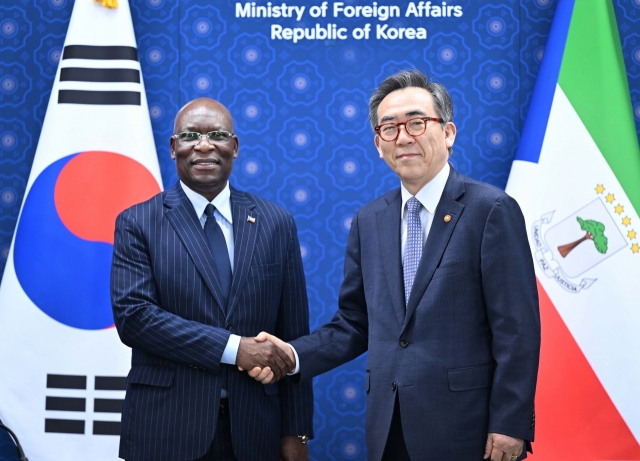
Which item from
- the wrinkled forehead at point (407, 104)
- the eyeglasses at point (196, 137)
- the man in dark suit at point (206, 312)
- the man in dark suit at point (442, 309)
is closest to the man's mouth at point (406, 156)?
the man in dark suit at point (442, 309)

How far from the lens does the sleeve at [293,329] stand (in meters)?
2.21

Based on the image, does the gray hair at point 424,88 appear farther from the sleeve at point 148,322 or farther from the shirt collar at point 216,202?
the sleeve at point 148,322

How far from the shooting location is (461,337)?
1869 millimetres

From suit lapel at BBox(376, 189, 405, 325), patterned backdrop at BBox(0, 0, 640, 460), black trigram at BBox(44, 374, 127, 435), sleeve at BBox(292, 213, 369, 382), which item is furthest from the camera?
patterned backdrop at BBox(0, 0, 640, 460)

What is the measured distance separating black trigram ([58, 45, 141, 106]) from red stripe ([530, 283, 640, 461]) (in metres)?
2.21

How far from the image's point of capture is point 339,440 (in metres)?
3.39

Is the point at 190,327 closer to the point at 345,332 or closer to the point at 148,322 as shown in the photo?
the point at 148,322

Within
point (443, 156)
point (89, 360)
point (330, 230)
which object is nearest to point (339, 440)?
point (330, 230)

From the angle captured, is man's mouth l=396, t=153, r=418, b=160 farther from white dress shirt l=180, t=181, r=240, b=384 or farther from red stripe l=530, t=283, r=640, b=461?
red stripe l=530, t=283, r=640, b=461

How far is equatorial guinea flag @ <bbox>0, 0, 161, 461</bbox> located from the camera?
9.96 feet

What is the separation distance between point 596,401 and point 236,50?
2330 millimetres

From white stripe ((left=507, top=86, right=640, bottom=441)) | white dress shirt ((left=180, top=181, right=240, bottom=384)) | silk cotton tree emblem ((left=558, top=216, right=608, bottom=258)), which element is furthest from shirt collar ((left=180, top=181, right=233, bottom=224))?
silk cotton tree emblem ((left=558, top=216, right=608, bottom=258))

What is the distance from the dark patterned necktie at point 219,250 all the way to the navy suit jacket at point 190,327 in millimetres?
32

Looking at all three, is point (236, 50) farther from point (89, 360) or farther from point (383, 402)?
point (383, 402)
